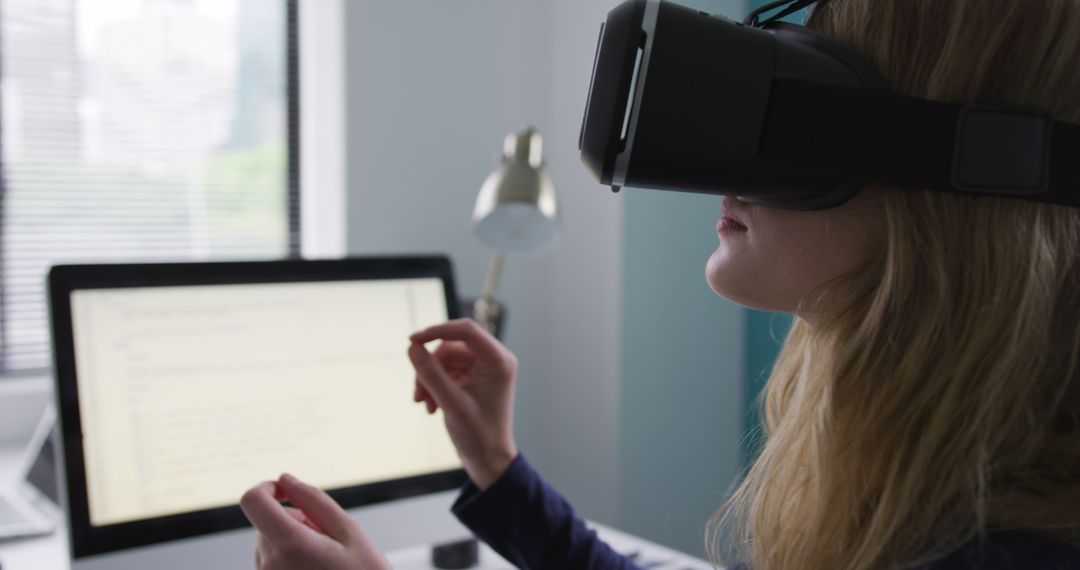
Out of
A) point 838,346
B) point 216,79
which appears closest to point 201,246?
point 216,79

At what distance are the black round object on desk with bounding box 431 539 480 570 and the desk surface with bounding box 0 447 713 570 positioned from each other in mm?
10

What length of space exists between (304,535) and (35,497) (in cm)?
89

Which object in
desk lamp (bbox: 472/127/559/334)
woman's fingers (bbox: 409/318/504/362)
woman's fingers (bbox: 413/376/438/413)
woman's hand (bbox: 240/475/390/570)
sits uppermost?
desk lamp (bbox: 472/127/559/334)

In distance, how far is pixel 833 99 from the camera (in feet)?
1.55

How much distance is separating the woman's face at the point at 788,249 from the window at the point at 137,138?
4.95 feet

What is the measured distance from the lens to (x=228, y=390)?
85 centimetres

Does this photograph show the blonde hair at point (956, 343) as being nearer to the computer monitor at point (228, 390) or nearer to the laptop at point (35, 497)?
the computer monitor at point (228, 390)

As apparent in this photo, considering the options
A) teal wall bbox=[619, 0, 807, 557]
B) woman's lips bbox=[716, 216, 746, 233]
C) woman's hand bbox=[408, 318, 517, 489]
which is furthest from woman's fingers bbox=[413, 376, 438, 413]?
teal wall bbox=[619, 0, 807, 557]

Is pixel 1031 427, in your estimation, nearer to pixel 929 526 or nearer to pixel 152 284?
pixel 929 526

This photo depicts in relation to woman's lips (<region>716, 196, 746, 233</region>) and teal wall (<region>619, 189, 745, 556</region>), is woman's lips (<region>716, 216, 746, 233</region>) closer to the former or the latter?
woman's lips (<region>716, 196, 746, 233</region>)

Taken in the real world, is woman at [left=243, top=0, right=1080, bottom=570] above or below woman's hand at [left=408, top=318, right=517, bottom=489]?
above

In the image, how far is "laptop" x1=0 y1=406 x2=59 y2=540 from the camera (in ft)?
3.66

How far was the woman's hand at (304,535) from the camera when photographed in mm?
552

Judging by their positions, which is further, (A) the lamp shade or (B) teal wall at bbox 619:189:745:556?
(B) teal wall at bbox 619:189:745:556
